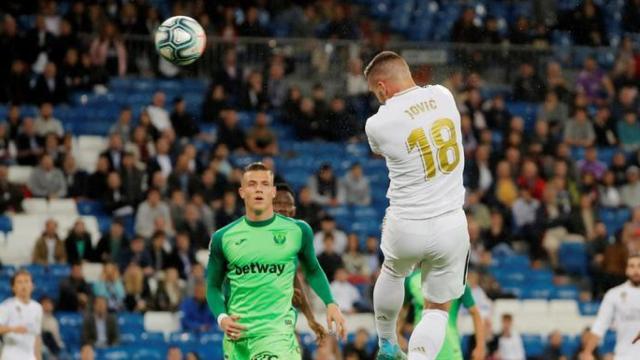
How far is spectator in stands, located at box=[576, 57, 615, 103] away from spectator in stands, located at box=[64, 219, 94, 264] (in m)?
9.93

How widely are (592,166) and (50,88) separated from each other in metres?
9.14

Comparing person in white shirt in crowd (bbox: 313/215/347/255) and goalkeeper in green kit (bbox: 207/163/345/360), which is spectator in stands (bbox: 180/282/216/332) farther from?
goalkeeper in green kit (bbox: 207/163/345/360)

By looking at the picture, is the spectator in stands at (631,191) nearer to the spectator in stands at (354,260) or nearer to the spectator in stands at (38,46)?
the spectator in stands at (354,260)

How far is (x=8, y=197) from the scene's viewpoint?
2194 centimetres

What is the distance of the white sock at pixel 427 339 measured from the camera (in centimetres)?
1011

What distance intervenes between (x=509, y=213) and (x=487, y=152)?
1.22m

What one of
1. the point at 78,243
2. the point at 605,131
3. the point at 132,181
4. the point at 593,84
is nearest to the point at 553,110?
the point at 605,131

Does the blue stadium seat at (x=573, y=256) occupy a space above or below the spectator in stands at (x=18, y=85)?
below

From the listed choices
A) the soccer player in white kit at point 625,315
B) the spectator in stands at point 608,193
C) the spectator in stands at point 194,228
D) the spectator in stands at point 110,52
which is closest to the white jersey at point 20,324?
the spectator in stands at point 194,228

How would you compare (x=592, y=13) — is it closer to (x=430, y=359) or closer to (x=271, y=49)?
(x=271, y=49)

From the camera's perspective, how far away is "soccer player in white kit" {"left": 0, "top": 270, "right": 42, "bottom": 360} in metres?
16.5

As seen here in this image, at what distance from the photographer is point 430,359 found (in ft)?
33.2

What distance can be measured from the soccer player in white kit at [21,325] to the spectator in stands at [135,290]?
12.1 feet

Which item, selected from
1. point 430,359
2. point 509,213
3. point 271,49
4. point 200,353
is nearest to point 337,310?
point 430,359
